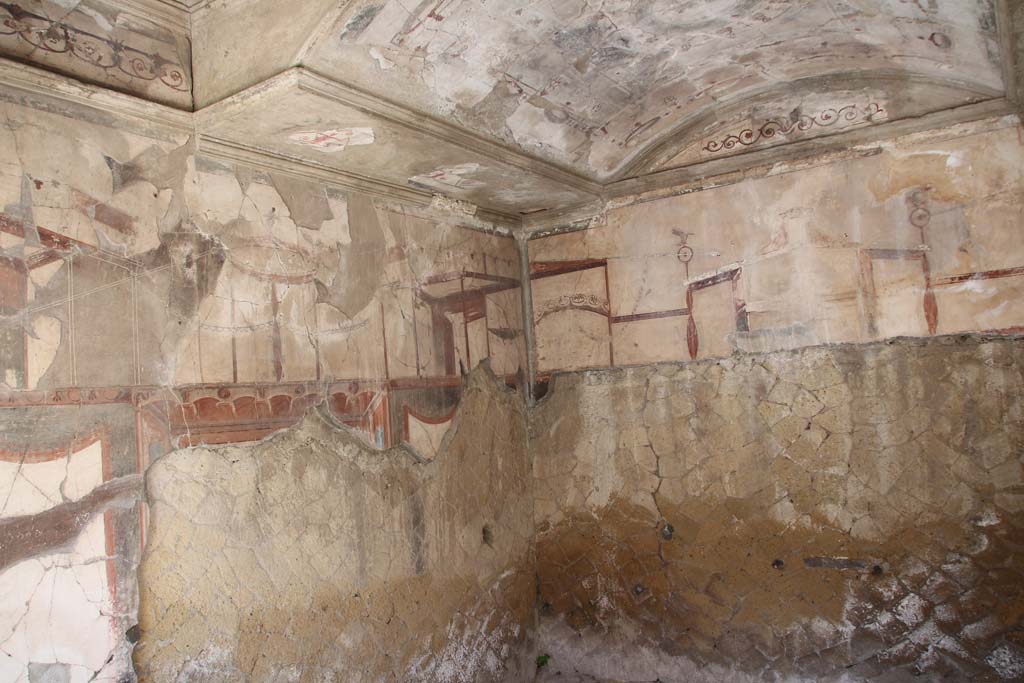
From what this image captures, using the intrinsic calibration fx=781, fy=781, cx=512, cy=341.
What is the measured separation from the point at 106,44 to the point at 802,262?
278 cm

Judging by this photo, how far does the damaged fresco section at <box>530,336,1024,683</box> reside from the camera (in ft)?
10.0

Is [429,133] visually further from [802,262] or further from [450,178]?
[802,262]

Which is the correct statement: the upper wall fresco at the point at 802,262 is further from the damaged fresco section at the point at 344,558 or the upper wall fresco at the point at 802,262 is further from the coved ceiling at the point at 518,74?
the damaged fresco section at the point at 344,558

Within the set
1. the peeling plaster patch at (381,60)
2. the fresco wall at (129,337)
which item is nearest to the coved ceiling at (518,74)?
the peeling plaster patch at (381,60)

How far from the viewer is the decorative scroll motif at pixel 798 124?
3328mm

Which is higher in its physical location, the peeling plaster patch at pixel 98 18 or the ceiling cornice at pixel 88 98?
the peeling plaster patch at pixel 98 18

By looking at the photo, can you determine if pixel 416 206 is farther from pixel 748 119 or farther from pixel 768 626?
pixel 768 626

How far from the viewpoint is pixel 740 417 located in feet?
11.6

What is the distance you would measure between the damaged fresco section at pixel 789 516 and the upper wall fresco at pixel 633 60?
109 centimetres

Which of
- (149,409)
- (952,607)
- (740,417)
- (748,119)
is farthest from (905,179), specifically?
(149,409)

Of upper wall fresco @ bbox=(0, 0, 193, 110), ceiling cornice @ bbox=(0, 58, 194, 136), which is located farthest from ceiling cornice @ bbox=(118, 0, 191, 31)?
ceiling cornice @ bbox=(0, 58, 194, 136)

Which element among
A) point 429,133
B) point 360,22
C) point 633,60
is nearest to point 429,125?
point 429,133

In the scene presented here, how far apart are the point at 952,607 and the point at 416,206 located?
108 inches

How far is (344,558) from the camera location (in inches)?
116
